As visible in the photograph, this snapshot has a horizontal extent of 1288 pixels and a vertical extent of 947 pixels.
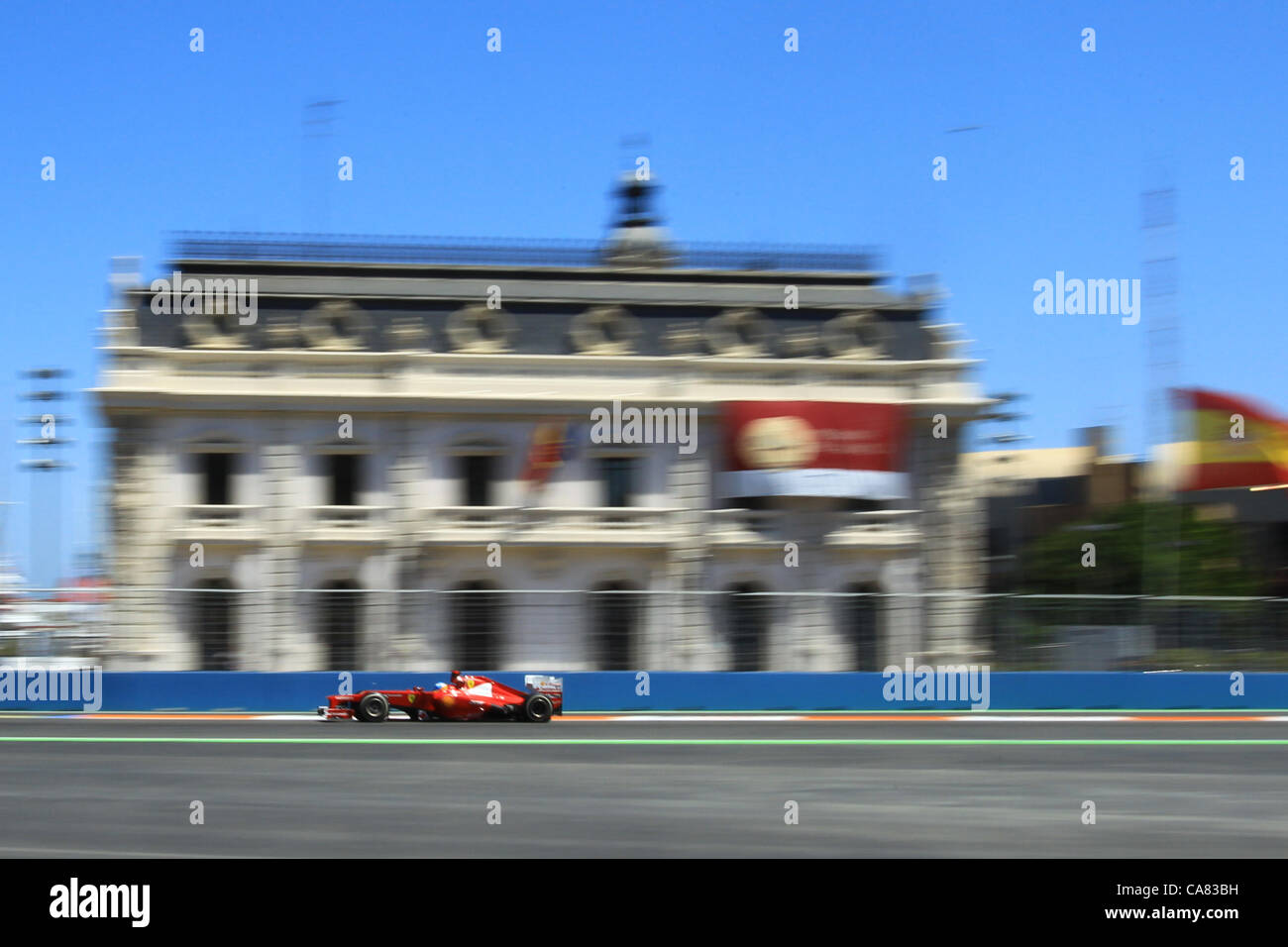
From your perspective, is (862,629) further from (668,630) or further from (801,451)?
(801,451)

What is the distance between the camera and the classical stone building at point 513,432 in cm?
3303

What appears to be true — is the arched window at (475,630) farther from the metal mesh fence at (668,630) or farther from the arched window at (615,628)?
the arched window at (615,628)

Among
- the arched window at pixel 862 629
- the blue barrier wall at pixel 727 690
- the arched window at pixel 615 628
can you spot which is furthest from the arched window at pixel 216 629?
the arched window at pixel 862 629

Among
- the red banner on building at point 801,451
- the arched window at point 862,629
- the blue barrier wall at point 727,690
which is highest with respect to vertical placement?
the red banner on building at point 801,451

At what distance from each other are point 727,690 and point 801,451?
12990mm

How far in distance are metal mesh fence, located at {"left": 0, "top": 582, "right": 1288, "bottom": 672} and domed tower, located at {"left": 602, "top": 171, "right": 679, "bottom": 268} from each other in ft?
55.2

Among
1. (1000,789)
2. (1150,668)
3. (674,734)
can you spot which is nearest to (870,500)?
(1150,668)

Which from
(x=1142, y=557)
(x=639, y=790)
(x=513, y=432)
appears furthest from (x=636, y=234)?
(x=639, y=790)

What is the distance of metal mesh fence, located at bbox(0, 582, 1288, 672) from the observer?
21.4 meters

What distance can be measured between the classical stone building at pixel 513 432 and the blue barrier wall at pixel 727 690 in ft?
37.6
